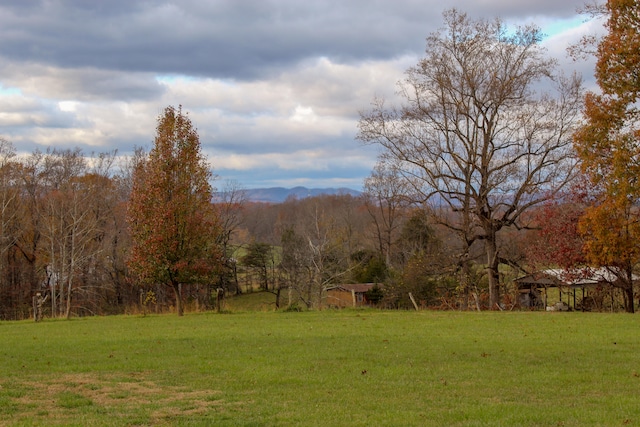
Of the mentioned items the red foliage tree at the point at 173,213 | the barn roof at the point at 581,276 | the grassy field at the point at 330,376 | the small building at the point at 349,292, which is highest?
the red foliage tree at the point at 173,213

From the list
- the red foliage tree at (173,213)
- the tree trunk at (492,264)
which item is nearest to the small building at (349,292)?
the tree trunk at (492,264)

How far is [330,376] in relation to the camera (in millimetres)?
11227

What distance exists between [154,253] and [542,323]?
54.2ft

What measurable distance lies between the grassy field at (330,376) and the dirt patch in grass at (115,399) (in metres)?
0.03

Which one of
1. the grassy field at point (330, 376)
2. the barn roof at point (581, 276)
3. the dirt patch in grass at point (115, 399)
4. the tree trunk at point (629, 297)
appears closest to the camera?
the grassy field at point (330, 376)

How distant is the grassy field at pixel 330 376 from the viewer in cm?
820

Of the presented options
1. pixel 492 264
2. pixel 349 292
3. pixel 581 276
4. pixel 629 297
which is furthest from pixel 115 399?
pixel 349 292

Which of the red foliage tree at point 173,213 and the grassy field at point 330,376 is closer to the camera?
the grassy field at point 330,376

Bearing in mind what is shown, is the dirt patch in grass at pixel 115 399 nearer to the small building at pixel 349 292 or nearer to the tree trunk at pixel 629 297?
the tree trunk at pixel 629 297

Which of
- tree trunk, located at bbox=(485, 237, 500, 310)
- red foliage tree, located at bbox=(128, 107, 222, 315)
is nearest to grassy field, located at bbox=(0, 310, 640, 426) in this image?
red foliage tree, located at bbox=(128, 107, 222, 315)

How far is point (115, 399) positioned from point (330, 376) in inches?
145

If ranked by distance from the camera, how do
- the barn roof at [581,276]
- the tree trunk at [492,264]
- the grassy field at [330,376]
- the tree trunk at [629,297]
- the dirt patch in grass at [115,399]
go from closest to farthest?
the grassy field at [330,376], the dirt patch in grass at [115,399], the tree trunk at [629,297], the barn roof at [581,276], the tree trunk at [492,264]

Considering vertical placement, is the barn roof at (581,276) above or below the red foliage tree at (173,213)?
below

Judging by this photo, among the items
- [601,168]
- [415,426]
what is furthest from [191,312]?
[415,426]
